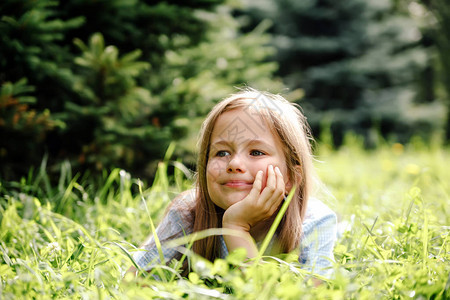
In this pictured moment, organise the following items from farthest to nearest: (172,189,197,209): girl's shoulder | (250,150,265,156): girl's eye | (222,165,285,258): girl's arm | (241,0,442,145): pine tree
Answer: (241,0,442,145): pine tree < (172,189,197,209): girl's shoulder < (250,150,265,156): girl's eye < (222,165,285,258): girl's arm

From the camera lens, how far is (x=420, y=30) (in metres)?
9.64

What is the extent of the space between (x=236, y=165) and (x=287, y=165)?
244 mm

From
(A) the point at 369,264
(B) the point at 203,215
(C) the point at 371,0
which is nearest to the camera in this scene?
(A) the point at 369,264

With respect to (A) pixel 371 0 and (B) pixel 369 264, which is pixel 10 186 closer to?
(B) pixel 369 264

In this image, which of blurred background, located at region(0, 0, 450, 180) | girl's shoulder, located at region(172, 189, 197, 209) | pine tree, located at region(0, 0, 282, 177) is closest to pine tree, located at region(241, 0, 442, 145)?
blurred background, located at region(0, 0, 450, 180)

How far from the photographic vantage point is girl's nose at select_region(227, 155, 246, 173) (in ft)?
4.41

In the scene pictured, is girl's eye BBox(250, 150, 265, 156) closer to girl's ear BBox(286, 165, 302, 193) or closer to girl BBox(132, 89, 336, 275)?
girl BBox(132, 89, 336, 275)

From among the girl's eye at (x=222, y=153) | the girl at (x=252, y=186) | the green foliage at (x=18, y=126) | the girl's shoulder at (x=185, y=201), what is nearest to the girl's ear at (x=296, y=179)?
the girl at (x=252, y=186)

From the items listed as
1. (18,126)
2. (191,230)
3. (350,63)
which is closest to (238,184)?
(191,230)

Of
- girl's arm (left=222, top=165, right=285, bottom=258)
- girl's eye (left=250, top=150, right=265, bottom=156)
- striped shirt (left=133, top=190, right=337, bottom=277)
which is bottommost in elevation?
striped shirt (left=133, top=190, right=337, bottom=277)

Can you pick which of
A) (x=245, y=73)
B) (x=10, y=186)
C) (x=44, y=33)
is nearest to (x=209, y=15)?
(x=245, y=73)

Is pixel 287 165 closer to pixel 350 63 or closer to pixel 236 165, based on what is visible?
pixel 236 165

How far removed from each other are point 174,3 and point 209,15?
0.29 m

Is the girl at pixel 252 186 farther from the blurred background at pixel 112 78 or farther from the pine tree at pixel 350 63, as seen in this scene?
the pine tree at pixel 350 63
